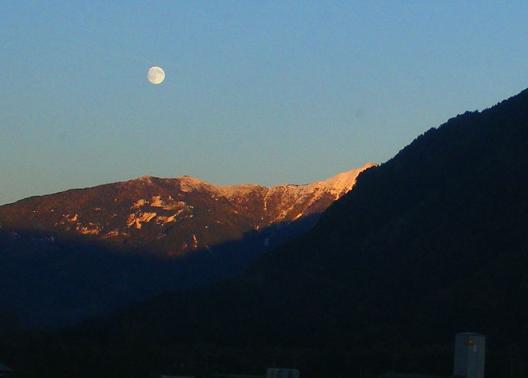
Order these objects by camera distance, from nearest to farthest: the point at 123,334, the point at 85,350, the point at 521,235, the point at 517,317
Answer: the point at 85,350 → the point at 517,317 → the point at 123,334 → the point at 521,235

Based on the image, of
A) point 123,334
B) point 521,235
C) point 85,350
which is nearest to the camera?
point 85,350

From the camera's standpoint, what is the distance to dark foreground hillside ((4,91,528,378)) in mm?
93000

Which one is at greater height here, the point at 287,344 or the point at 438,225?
the point at 438,225

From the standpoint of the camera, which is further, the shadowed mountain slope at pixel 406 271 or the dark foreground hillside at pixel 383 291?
the shadowed mountain slope at pixel 406 271

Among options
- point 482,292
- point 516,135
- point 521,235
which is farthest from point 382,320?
point 516,135

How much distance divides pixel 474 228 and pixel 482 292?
23.5 meters

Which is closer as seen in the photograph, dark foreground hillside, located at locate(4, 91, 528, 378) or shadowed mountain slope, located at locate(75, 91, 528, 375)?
dark foreground hillside, located at locate(4, 91, 528, 378)

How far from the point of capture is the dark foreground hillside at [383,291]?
9300 centimetres

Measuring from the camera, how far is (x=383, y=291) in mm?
124000

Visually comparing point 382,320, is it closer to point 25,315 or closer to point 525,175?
point 525,175

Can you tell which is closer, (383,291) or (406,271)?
(383,291)

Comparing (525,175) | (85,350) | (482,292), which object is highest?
(525,175)

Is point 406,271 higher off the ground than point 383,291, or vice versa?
point 406,271

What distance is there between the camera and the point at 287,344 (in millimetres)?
109875
